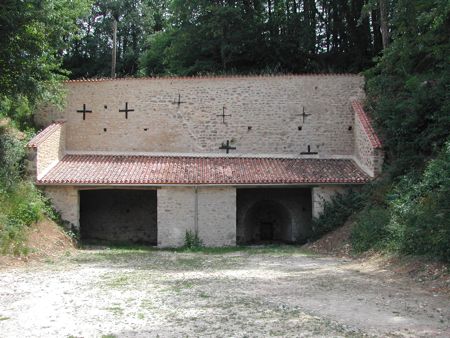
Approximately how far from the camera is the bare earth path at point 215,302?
212 inches

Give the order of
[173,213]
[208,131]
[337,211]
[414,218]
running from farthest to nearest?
[208,131]
[173,213]
[337,211]
[414,218]

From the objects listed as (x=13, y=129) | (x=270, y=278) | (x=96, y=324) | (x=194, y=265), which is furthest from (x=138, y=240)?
(x=96, y=324)

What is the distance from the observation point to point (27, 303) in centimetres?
679

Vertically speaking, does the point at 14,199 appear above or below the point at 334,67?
below

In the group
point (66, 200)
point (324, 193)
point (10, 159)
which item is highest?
point (10, 159)

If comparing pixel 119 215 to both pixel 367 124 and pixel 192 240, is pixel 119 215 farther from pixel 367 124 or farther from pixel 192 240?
pixel 367 124

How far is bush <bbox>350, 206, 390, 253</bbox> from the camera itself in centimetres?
1136

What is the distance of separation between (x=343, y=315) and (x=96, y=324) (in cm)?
303

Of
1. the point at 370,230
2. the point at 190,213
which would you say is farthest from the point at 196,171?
the point at 370,230

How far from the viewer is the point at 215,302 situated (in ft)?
22.1

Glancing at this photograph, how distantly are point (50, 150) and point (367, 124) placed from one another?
10922mm

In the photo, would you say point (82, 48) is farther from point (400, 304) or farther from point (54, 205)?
point (400, 304)

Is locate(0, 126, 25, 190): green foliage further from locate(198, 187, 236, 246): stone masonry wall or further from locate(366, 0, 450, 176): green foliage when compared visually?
locate(366, 0, 450, 176): green foliage

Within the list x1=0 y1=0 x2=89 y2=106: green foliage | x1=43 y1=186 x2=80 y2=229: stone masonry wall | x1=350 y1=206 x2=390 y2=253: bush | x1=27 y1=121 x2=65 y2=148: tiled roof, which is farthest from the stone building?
x1=350 y1=206 x2=390 y2=253: bush
